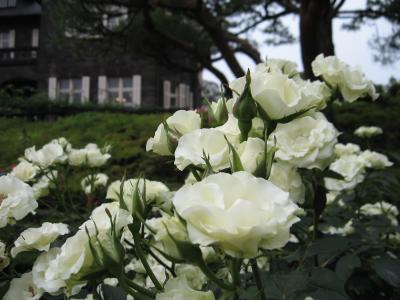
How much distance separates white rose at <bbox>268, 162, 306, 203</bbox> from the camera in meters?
0.64

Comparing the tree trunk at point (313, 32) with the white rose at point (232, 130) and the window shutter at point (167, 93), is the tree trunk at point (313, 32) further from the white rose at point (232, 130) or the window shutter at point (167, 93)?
the window shutter at point (167, 93)

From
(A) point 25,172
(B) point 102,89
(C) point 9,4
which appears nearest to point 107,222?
(A) point 25,172

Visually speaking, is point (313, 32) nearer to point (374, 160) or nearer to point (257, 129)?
point (374, 160)

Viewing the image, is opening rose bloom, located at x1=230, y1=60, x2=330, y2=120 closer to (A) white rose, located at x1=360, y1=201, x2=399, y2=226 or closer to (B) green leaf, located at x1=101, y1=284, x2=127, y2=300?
(B) green leaf, located at x1=101, y1=284, x2=127, y2=300

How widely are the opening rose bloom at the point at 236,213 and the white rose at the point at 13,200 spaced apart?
1.39 feet

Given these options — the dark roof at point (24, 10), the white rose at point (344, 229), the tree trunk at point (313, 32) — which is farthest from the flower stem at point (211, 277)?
the dark roof at point (24, 10)

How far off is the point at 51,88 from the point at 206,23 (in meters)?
10.7

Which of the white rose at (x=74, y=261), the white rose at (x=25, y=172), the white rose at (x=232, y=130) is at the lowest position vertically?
the white rose at (x=74, y=261)

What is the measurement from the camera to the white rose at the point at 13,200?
2.59ft

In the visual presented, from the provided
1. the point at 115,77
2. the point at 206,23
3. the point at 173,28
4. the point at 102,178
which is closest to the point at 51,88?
the point at 115,77

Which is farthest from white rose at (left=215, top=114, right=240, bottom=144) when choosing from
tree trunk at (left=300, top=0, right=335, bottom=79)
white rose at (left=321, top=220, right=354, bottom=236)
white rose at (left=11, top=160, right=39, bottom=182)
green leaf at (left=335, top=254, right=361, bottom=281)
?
tree trunk at (left=300, top=0, right=335, bottom=79)

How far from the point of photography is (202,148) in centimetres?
61

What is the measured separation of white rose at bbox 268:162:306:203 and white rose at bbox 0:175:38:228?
0.42 m

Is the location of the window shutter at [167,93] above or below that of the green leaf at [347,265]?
above
